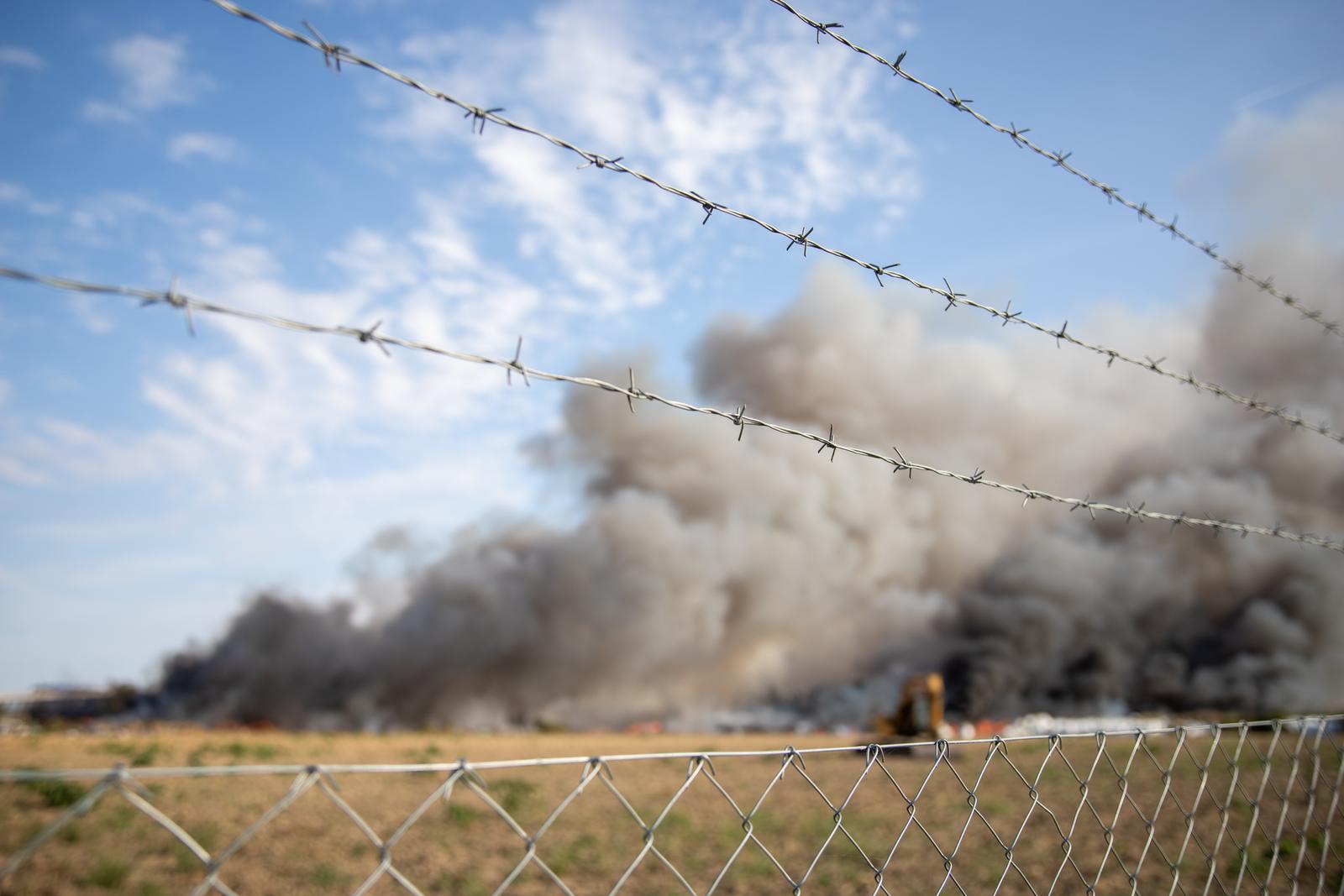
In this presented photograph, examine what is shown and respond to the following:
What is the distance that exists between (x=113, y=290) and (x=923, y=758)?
21017 mm

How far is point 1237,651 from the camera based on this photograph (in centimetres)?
4600

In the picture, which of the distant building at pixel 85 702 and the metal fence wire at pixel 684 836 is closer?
the metal fence wire at pixel 684 836

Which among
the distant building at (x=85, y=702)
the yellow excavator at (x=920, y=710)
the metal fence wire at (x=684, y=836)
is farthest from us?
the distant building at (x=85, y=702)

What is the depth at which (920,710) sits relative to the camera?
68.8 ft

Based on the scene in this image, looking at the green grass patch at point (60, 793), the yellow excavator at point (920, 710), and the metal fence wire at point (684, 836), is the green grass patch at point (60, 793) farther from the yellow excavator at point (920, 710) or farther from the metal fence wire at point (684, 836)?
the yellow excavator at point (920, 710)

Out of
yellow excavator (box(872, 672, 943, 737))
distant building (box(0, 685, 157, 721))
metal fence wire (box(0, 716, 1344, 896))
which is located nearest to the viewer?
metal fence wire (box(0, 716, 1344, 896))

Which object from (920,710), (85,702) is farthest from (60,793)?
(85,702)

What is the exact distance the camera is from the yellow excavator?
67.4 ft

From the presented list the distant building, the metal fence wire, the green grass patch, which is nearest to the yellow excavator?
the metal fence wire

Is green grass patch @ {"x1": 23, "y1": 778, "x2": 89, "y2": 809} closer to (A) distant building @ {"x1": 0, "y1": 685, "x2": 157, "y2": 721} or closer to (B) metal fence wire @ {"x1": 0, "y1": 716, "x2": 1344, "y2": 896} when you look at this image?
(B) metal fence wire @ {"x1": 0, "y1": 716, "x2": 1344, "y2": 896}

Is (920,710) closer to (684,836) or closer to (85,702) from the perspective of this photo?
(684,836)

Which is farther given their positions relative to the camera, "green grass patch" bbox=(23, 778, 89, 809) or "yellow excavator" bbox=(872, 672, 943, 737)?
"yellow excavator" bbox=(872, 672, 943, 737)

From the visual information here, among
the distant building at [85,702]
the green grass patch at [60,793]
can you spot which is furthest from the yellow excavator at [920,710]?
the distant building at [85,702]

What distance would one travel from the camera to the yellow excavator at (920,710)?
2055 centimetres
